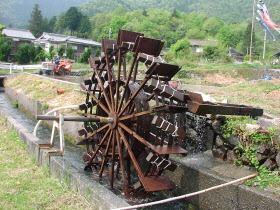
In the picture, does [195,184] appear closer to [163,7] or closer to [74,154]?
[74,154]

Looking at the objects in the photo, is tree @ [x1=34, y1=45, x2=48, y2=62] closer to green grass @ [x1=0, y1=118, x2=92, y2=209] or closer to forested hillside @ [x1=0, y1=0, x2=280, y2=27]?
green grass @ [x1=0, y1=118, x2=92, y2=209]

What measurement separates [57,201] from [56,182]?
795 mm

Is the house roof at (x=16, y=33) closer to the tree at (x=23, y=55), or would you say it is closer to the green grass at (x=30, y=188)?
the tree at (x=23, y=55)

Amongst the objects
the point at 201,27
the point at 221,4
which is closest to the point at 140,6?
the point at 221,4

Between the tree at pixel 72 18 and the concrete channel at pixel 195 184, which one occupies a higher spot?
the tree at pixel 72 18

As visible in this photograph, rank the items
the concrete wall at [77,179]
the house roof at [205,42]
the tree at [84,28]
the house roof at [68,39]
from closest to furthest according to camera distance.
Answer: the concrete wall at [77,179]
the house roof at [68,39]
the house roof at [205,42]
the tree at [84,28]

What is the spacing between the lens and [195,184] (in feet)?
20.0

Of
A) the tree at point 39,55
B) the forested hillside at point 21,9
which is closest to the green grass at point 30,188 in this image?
the tree at point 39,55

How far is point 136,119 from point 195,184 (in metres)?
1.77

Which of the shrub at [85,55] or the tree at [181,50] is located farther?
the shrub at [85,55]

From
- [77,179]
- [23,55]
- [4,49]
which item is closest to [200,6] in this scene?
[23,55]

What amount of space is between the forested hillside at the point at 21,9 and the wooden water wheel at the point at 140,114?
127397mm

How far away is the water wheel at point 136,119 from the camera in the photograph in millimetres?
6148

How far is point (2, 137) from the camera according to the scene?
855cm
